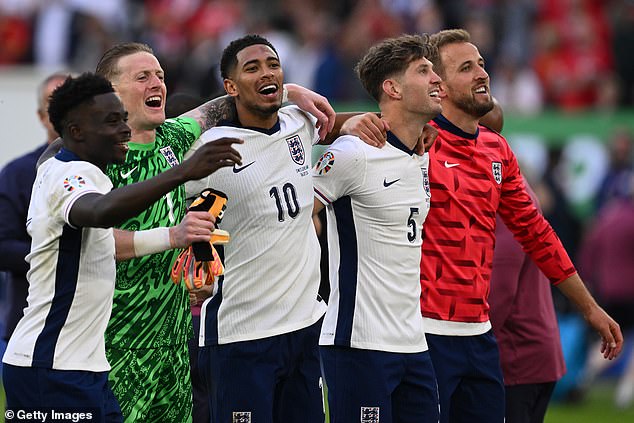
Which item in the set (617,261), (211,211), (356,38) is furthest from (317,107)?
(356,38)

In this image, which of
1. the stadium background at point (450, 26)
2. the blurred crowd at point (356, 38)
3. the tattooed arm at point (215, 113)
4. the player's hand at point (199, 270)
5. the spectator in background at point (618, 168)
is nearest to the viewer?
the player's hand at point (199, 270)

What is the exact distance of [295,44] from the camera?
19812 millimetres

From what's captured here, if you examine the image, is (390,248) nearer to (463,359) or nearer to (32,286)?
(463,359)

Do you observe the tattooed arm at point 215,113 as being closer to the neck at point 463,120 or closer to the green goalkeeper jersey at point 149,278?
the green goalkeeper jersey at point 149,278

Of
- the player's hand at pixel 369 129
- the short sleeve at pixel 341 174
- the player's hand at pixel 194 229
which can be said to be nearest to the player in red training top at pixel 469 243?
the player's hand at pixel 369 129

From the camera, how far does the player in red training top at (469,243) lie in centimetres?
787

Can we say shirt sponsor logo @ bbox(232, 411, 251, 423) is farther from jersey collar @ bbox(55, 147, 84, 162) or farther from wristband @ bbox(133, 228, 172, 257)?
jersey collar @ bbox(55, 147, 84, 162)

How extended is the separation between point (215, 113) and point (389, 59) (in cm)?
106

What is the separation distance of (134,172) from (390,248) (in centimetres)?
146

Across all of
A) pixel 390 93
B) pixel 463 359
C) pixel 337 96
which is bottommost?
pixel 463 359

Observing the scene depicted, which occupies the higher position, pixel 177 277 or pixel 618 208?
pixel 618 208

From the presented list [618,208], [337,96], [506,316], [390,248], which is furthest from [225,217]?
[337,96]

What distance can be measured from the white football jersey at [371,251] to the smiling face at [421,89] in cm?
35

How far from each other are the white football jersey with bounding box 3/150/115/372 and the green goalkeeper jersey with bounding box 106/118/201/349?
0.78 m
